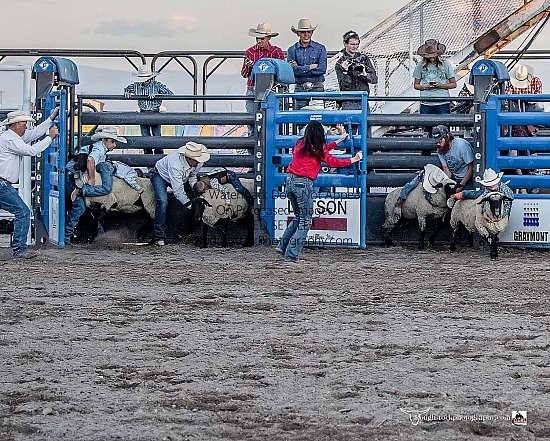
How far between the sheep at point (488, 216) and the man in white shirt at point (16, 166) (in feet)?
14.0

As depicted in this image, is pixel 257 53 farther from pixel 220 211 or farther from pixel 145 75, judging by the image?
pixel 220 211

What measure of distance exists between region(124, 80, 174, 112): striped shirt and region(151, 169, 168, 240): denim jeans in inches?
56.0

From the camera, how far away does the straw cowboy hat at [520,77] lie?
13.3m

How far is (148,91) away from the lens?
1348 cm

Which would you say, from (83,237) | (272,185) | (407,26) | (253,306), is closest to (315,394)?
(253,306)

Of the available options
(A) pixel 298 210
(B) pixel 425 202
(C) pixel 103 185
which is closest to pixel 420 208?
(B) pixel 425 202

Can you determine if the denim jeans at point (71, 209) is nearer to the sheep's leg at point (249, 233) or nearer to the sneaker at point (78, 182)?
the sneaker at point (78, 182)

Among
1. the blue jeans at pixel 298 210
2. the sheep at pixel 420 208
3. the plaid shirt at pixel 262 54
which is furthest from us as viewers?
the plaid shirt at pixel 262 54

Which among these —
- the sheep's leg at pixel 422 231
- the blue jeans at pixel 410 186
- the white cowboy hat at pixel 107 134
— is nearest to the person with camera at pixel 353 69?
the blue jeans at pixel 410 186

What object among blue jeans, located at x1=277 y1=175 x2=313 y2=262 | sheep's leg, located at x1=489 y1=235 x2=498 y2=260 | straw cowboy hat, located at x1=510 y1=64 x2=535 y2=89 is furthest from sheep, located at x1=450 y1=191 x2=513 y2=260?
straw cowboy hat, located at x1=510 y1=64 x2=535 y2=89

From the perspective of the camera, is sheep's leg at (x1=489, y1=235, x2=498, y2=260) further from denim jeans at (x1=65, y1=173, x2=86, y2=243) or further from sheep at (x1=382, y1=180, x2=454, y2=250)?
denim jeans at (x1=65, y1=173, x2=86, y2=243)

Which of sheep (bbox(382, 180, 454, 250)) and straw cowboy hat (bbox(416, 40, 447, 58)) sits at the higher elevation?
straw cowboy hat (bbox(416, 40, 447, 58))

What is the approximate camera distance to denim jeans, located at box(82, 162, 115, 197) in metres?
12.2

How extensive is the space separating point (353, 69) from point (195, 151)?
2159 millimetres
